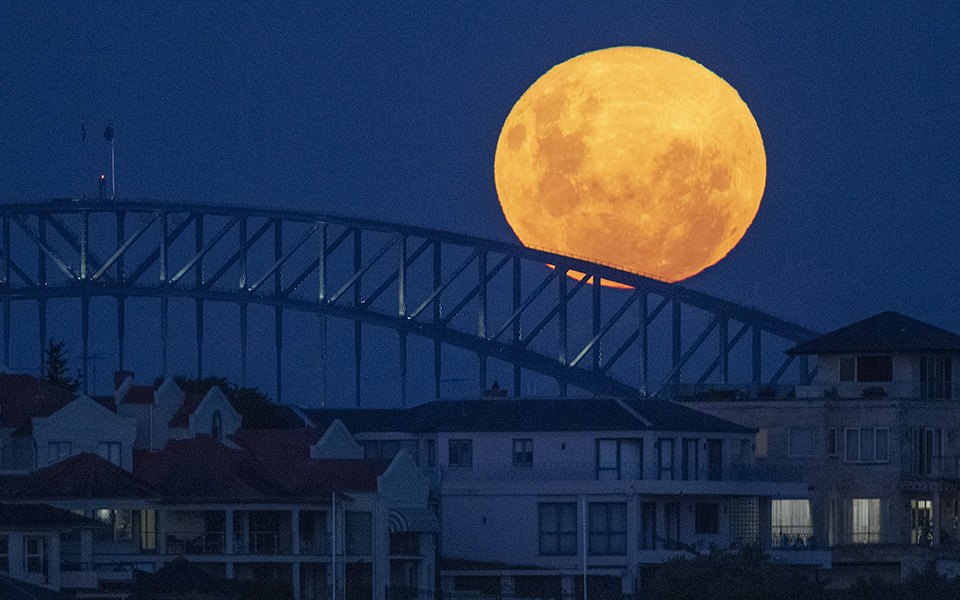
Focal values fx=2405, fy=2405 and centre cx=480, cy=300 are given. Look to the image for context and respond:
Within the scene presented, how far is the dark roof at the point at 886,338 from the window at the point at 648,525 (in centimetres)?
1385

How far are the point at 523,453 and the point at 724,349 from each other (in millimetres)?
57355

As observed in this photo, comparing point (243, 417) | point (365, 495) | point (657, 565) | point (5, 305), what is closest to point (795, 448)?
point (657, 565)

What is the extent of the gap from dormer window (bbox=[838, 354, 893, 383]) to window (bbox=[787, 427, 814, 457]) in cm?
345

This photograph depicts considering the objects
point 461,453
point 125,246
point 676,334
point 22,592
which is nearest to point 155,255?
point 125,246

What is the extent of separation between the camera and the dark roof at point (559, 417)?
366ft

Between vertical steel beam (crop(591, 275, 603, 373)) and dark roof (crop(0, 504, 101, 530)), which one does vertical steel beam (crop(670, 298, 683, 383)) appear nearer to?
vertical steel beam (crop(591, 275, 603, 373))

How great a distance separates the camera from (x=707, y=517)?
368 ft

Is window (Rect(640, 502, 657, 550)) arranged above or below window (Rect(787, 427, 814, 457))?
below

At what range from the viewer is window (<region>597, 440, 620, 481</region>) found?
11025 cm

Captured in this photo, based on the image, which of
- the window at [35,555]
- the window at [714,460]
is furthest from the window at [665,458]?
the window at [35,555]

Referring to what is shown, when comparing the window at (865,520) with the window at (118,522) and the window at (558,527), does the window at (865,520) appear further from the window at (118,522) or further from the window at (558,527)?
the window at (118,522)

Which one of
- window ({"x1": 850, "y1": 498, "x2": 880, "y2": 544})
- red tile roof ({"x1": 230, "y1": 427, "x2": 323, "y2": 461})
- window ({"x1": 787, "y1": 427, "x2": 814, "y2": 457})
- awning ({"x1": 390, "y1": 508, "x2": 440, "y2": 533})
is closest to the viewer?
awning ({"x1": 390, "y1": 508, "x2": 440, "y2": 533})

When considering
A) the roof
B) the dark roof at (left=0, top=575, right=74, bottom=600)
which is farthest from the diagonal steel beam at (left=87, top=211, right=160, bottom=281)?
the dark roof at (left=0, top=575, right=74, bottom=600)

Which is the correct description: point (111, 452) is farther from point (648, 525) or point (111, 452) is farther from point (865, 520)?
point (865, 520)
